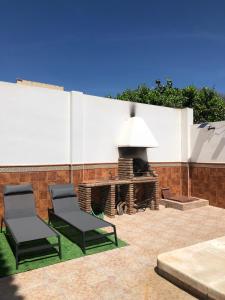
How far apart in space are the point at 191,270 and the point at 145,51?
1499cm

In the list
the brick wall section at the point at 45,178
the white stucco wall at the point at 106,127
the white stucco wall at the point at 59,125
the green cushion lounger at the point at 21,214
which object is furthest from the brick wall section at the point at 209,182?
the green cushion lounger at the point at 21,214

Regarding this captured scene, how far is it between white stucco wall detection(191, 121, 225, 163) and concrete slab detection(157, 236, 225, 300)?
281 inches

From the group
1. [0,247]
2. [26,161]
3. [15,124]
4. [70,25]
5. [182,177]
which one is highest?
[70,25]

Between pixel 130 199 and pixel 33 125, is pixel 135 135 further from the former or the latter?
pixel 33 125

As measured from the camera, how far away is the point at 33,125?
10164 mm

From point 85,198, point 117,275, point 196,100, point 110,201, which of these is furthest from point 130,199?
point 196,100

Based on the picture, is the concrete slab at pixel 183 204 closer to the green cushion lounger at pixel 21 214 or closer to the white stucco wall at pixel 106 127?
the white stucco wall at pixel 106 127

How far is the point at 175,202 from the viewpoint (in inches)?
500

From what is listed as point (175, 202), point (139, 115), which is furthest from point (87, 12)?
point (175, 202)

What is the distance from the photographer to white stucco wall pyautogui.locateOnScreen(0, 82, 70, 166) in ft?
31.4

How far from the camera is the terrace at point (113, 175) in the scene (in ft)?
18.7

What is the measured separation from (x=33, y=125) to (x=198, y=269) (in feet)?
24.3

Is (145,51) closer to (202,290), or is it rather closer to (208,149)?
(208,149)

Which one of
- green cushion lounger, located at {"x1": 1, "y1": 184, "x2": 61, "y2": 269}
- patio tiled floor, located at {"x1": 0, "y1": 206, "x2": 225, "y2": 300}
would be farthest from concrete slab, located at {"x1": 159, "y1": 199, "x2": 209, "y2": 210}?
green cushion lounger, located at {"x1": 1, "y1": 184, "x2": 61, "y2": 269}
